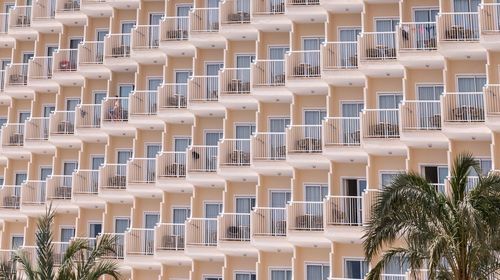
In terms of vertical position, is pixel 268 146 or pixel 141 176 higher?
pixel 268 146

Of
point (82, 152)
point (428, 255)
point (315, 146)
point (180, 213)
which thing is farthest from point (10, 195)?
point (428, 255)

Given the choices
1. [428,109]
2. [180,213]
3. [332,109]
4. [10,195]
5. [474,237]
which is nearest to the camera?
[474,237]

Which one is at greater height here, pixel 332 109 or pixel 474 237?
pixel 332 109

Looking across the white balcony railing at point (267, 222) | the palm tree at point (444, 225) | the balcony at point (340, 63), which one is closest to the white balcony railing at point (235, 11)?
the balcony at point (340, 63)

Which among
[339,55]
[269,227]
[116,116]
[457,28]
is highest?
[457,28]

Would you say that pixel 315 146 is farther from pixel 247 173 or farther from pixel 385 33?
pixel 385 33

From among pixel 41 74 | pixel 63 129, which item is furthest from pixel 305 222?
pixel 41 74

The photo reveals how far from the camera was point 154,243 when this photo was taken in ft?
148

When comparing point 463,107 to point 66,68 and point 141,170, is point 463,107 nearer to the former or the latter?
point 141,170

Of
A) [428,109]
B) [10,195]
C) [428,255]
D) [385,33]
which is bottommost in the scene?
[428,255]

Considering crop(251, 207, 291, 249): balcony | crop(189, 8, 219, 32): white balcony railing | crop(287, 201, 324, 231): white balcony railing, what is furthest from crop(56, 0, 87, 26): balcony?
crop(287, 201, 324, 231): white balcony railing

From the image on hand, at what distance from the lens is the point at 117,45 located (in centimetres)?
5006

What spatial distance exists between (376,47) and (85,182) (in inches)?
734

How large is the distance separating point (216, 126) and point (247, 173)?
14.5 ft
